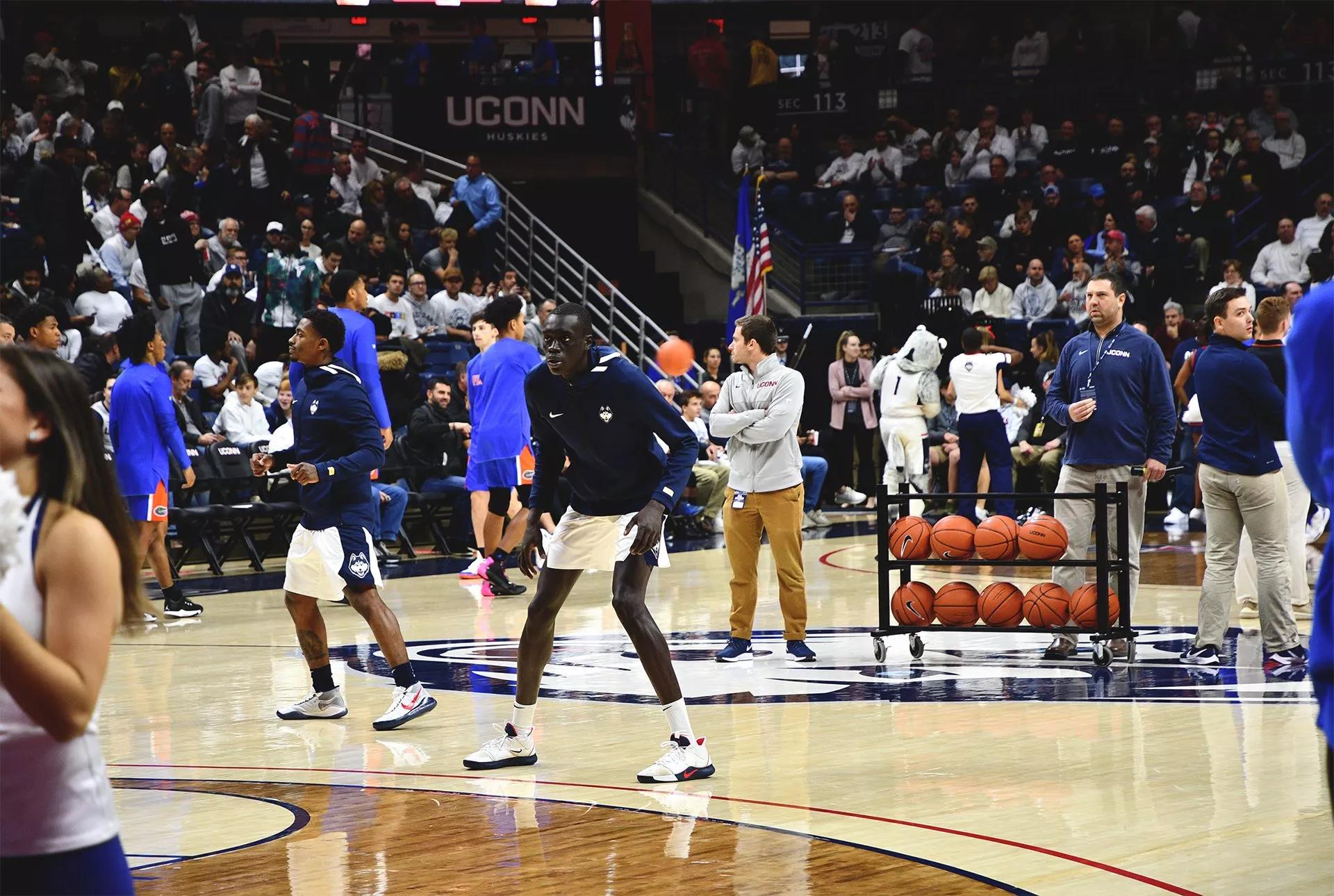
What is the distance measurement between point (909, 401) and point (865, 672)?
8313 mm

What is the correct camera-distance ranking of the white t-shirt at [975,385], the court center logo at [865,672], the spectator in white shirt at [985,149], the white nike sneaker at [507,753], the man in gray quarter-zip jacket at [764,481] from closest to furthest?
the white nike sneaker at [507,753] < the court center logo at [865,672] < the man in gray quarter-zip jacket at [764,481] < the white t-shirt at [975,385] < the spectator in white shirt at [985,149]

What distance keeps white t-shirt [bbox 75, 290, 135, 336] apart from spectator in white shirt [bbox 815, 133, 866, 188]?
10513 millimetres

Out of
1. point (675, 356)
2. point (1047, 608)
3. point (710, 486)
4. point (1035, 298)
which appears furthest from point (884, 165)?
point (1047, 608)

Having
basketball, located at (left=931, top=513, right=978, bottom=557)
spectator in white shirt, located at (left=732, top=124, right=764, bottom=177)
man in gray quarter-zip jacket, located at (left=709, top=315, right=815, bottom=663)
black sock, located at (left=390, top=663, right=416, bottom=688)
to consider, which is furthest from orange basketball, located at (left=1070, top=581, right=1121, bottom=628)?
spectator in white shirt, located at (left=732, top=124, right=764, bottom=177)

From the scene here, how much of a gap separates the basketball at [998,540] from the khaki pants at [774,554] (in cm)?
93

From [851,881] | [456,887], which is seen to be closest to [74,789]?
[456,887]

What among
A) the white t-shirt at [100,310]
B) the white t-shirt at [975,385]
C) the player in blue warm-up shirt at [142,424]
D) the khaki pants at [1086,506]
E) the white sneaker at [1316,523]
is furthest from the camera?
the white t-shirt at [100,310]

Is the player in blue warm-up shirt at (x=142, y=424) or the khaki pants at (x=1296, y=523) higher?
the player in blue warm-up shirt at (x=142, y=424)

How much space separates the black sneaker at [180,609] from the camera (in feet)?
37.1

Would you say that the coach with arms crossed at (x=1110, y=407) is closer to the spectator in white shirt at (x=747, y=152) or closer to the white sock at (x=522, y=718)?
the white sock at (x=522, y=718)

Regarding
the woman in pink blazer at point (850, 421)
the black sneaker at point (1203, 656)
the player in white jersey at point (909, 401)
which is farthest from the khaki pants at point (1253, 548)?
the woman in pink blazer at point (850, 421)

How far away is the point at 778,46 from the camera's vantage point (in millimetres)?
26781

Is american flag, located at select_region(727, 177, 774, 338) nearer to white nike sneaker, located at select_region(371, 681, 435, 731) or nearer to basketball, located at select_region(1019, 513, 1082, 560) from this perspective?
basketball, located at select_region(1019, 513, 1082, 560)

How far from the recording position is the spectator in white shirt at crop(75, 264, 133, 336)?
598 inches
